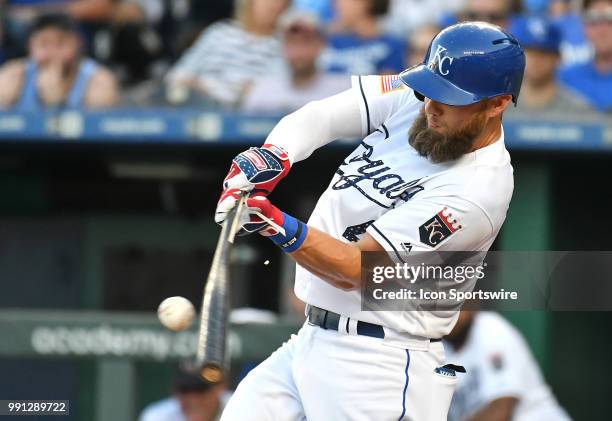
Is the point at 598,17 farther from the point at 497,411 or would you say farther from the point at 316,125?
the point at 316,125

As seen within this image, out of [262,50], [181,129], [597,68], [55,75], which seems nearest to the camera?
[181,129]

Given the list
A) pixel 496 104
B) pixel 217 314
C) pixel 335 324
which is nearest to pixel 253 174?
pixel 217 314

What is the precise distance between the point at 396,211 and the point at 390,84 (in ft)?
1.52

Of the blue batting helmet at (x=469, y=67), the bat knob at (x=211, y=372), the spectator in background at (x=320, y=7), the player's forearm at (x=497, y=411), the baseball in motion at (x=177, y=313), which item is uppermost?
the blue batting helmet at (x=469, y=67)

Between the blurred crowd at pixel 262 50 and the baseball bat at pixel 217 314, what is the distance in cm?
275

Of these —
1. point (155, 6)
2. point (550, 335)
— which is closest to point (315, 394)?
point (550, 335)

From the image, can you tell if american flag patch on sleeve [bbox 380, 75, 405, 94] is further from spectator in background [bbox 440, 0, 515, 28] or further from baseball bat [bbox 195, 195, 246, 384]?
spectator in background [bbox 440, 0, 515, 28]

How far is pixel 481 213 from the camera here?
3535mm

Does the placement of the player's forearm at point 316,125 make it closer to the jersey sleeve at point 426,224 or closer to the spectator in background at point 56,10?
the jersey sleeve at point 426,224

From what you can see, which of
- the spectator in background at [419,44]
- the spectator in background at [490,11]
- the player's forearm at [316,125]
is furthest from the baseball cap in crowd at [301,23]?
the player's forearm at [316,125]

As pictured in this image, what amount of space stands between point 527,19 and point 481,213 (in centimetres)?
313

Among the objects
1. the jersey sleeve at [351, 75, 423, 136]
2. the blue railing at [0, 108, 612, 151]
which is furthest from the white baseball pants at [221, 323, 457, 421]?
the blue railing at [0, 108, 612, 151]

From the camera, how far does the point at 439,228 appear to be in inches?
138

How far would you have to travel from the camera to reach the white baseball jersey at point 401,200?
3.50 meters
